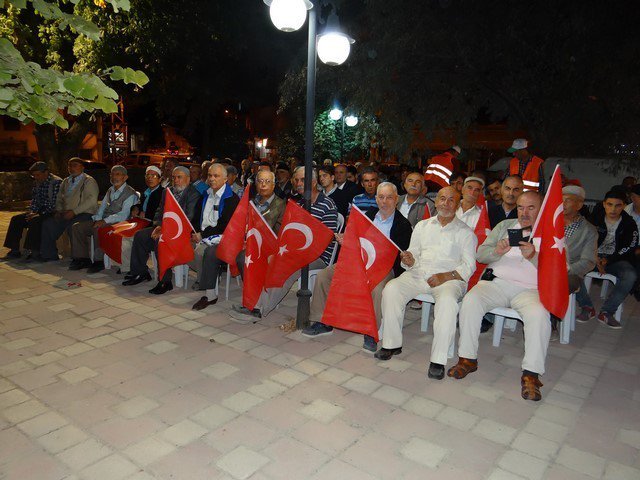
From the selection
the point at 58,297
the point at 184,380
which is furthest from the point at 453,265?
the point at 58,297

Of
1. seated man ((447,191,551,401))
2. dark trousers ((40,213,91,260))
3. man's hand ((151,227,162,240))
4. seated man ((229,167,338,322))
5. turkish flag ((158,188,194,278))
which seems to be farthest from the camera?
dark trousers ((40,213,91,260))

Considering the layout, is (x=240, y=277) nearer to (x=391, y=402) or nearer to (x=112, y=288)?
(x=112, y=288)

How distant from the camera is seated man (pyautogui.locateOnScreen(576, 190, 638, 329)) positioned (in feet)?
20.1

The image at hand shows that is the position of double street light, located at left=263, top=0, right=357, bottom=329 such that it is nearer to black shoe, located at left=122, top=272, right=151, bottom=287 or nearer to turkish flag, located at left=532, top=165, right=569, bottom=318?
turkish flag, located at left=532, top=165, right=569, bottom=318

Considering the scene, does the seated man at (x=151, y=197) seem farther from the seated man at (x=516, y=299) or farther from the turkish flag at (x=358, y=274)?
the seated man at (x=516, y=299)

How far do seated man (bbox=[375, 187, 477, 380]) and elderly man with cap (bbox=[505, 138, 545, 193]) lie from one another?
11.1 ft

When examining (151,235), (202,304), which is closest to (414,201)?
(202,304)

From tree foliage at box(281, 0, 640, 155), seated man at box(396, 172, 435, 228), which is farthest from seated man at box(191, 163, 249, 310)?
tree foliage at box(281, 0, 640, 155)

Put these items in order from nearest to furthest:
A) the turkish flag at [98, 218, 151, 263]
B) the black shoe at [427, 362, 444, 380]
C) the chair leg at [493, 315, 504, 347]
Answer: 1. the black shoe at [427, 362, 444, 380]
2. the chair leg at [493, 315, 504, 347]
3. the turkish flag at [98, 218, 151, 263]

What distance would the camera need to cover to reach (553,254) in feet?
14.5

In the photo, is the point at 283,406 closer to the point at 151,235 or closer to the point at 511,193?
the point at 511,193

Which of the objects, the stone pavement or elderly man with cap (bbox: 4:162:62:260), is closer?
the stone pavement

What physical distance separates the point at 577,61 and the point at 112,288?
9.68 meters

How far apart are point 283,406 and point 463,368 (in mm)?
1754
